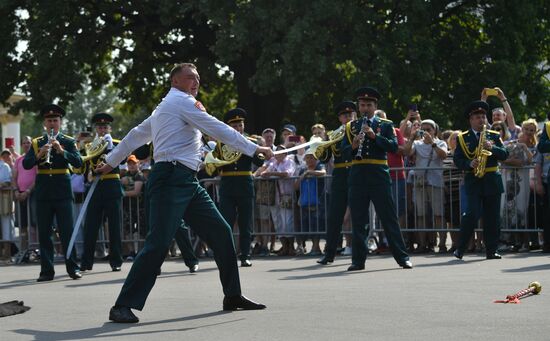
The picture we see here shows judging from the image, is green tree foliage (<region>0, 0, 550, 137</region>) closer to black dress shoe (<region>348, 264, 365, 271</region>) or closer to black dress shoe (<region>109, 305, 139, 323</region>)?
black dress shoe (<region>348, 264, 365, 271</region>)

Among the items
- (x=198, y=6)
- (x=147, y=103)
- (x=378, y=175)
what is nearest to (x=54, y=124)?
(x=378, y=175)

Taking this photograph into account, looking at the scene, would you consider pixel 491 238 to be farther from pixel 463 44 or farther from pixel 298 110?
pixel 298 110

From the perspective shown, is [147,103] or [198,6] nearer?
[198,6]

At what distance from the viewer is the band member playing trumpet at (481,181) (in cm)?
1538

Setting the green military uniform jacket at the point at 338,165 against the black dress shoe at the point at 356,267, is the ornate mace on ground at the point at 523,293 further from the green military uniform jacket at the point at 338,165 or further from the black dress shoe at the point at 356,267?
the green military uniform jacket at the point at 338,165

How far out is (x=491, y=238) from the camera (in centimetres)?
1544

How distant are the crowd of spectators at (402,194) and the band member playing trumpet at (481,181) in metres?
0.91

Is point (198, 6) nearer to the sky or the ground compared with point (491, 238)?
nearer to the sky

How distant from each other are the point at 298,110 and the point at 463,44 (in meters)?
5.31

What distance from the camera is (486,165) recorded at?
15.4 metres

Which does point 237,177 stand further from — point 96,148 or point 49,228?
point 49,228

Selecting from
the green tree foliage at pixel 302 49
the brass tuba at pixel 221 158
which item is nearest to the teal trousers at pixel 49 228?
the brass tuba at pixel 221 158

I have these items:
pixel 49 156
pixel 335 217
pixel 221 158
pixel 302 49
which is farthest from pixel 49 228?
pixel 302 49

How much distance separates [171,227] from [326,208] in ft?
28.1
